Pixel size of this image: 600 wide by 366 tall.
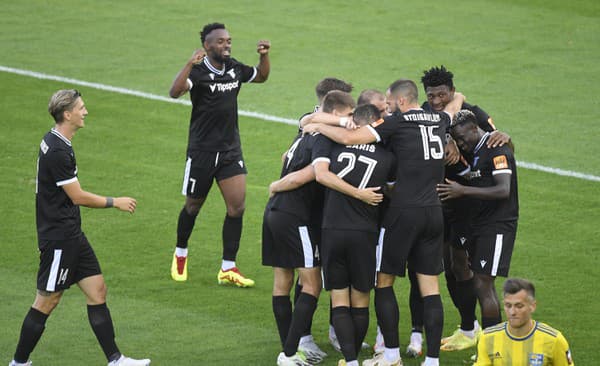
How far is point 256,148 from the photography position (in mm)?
15719

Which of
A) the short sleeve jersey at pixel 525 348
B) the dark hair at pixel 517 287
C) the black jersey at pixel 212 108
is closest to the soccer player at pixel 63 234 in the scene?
the black jersey at pixel 212 108

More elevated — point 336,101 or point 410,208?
point 336,101

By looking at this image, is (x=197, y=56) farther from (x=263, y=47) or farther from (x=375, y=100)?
(x=375, y=100)

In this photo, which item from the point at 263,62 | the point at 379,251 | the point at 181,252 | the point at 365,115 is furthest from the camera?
the point at 263,62

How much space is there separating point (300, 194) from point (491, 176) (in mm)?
1607

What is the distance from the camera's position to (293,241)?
30.1 feet

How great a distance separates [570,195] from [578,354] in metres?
4.73

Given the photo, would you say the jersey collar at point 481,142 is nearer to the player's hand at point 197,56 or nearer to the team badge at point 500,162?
the team badge at point 500,162

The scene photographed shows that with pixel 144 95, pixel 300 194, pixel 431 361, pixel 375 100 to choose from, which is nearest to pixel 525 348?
pixel 431 361

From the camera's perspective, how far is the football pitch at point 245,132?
1027 centimetres

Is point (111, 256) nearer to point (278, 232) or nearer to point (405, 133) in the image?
point (278, 232)

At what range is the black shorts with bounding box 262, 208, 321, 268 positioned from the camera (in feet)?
30.1

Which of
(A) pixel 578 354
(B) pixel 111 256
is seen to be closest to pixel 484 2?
(B) pixel 111 256

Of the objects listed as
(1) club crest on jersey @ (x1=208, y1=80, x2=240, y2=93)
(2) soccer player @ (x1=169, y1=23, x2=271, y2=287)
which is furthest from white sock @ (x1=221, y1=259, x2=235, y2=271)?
(1) club crest on jersey @ (x1=208, y1=80, x2=240, y2=93)
